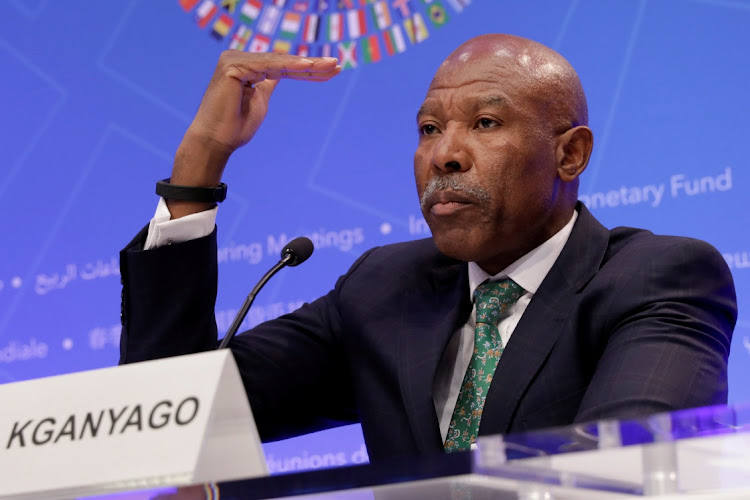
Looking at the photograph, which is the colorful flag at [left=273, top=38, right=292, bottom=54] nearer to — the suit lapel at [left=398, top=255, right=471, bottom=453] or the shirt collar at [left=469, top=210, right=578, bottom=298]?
the suit lapel at [left=398, top=255, right=471, bottom=453]

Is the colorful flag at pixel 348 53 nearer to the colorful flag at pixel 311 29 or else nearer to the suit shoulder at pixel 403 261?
the colorful flag at pixel 311 29

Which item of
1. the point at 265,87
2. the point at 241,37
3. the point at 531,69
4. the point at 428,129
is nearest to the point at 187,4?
the point at 241,37

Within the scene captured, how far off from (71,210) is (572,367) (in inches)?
91.4

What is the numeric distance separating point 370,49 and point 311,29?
0.21m

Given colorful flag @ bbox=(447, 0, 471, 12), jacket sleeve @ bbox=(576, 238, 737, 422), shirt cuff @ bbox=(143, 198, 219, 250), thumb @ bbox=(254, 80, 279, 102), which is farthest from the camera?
colorful flag @ bbox=(447, 0, 471, 12)

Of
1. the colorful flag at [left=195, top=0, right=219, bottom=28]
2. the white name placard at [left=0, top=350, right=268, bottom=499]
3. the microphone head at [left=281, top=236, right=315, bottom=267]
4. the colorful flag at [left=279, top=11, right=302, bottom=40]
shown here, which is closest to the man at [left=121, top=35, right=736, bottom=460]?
the microphone head at [left=281, top=236, right=315, bottom=267]

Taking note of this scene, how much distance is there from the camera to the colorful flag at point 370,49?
3102 mm

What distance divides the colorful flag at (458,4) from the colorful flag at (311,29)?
454 mm

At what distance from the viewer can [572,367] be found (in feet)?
5.92

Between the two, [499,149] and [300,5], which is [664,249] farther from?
[300,5]

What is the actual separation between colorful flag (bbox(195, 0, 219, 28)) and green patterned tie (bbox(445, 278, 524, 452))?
1.83 meters

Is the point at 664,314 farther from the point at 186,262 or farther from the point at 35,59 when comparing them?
the point at 35,59

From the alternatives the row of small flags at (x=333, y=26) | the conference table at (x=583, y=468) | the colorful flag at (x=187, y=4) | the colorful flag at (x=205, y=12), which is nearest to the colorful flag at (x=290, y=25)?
the row of small flags at (x=333, y=26)

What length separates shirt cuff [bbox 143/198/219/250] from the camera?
6.39 ft
